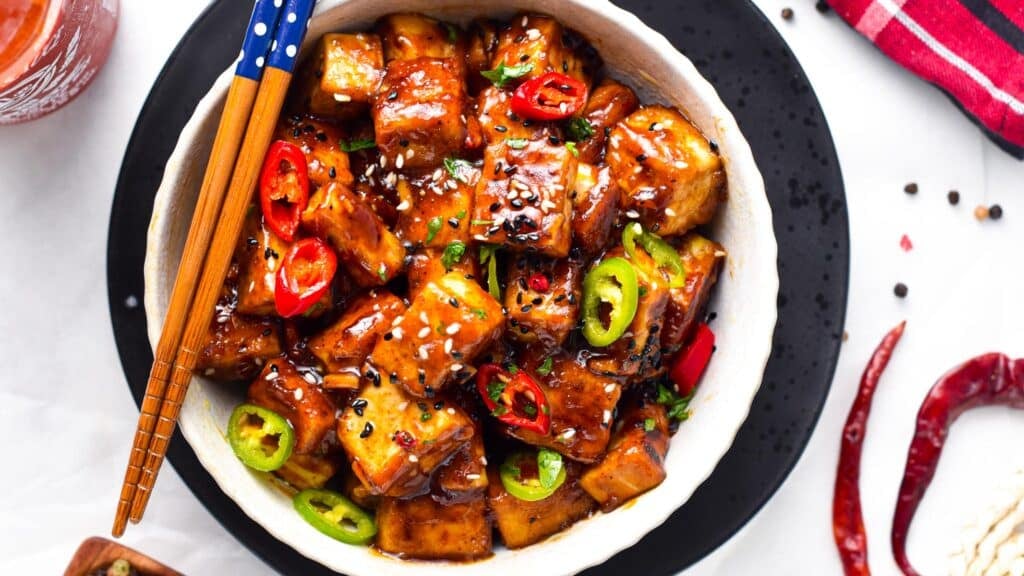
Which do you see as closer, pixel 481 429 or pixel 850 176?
pixel 481 429

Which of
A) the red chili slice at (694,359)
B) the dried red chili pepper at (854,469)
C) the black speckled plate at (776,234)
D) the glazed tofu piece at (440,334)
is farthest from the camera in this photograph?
the dried red chili pepper at (854,469)

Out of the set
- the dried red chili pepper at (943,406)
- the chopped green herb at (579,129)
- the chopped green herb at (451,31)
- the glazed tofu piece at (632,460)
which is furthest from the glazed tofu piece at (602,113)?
the dried red chili pepper at (943,406)

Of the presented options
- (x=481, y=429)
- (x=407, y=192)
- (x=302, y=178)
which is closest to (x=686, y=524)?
(x=481, y=429)

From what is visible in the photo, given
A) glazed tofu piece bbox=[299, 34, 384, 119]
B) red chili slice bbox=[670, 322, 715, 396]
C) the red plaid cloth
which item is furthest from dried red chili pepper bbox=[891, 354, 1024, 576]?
glazed tofu piece bbox=[299, 34, 384, 119]

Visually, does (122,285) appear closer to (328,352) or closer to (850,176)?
(328,352)

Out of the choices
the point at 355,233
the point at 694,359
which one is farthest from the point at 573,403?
the point at 355,233

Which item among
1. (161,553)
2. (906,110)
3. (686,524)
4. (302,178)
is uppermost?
(906,110)

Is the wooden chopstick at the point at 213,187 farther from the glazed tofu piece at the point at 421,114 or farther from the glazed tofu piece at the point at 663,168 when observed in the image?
the glazed tofu piece at the point at 663,168
